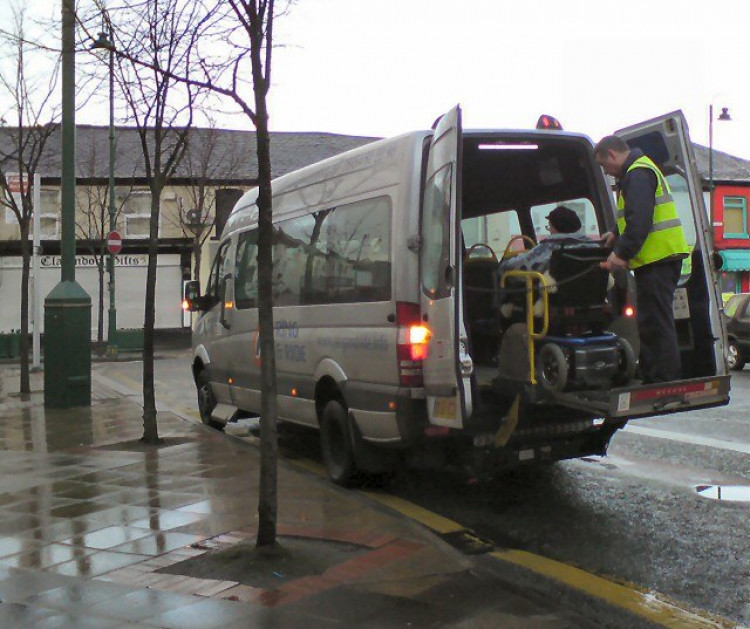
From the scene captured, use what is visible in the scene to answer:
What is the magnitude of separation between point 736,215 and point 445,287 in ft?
123

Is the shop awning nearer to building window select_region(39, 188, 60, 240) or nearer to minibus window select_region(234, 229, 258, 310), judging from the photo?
building window select_region(39, 188, 60, 240)

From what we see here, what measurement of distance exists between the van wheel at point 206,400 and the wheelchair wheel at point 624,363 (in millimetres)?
5567

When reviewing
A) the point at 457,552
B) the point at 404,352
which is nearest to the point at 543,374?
the point at 404,352

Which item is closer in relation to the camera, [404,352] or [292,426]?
[404,352]

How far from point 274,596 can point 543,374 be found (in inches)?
96.5

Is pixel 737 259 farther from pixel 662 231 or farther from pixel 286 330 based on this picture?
pixel 662 231

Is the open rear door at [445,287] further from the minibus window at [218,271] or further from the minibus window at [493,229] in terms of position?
the minibus window at [218,271]

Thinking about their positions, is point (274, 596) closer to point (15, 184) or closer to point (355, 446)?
point (355, 446)

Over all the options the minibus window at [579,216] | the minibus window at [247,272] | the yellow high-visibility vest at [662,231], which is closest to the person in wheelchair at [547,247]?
the minibus window at [579,216]

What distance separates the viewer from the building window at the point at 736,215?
39.2 metres

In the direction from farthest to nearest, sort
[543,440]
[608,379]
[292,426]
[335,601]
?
[292,426] → [543,440] → [608,379] → [335,601]

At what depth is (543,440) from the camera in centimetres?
640

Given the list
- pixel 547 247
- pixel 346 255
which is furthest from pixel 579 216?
pixel 346 255

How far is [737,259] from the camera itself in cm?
3859
